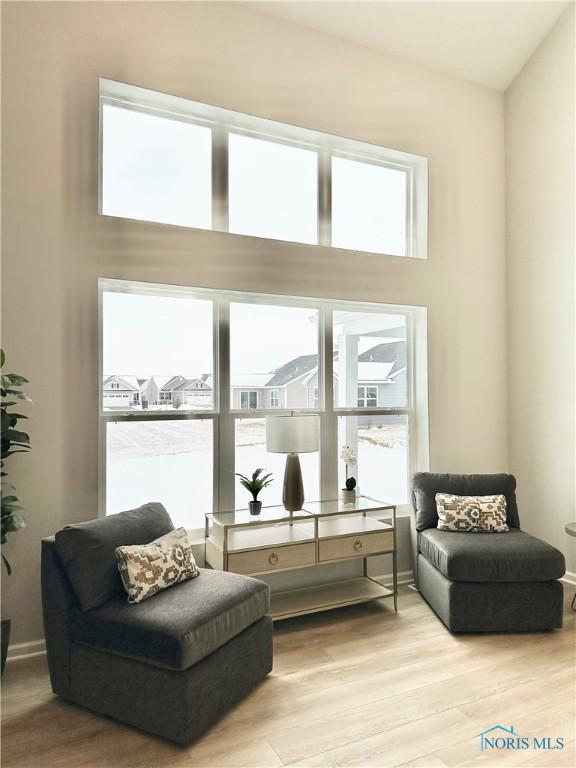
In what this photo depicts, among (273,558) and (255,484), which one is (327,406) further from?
(273,558)

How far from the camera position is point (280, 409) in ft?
11.8

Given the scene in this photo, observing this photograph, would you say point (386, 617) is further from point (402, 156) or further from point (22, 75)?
point (22, 75)

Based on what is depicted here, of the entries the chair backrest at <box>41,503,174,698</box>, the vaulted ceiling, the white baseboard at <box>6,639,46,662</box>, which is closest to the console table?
the chair backrest at <box>41,503,174,698</box>

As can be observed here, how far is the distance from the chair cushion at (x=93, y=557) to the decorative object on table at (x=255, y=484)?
2.76 feet

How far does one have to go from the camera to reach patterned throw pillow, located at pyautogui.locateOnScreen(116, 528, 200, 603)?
7.48 feet

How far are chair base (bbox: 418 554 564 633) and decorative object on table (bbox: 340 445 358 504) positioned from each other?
34.3 inches

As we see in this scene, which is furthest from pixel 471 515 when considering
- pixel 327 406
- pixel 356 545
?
pixel 327 406

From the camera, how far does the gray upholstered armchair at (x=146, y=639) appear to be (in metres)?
2.03

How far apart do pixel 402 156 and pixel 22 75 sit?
2618mm

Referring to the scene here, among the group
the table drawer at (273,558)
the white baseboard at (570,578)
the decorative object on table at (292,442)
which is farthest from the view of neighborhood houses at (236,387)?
the white baseboard at (570,578)

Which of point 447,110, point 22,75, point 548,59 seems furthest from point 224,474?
point 548,59

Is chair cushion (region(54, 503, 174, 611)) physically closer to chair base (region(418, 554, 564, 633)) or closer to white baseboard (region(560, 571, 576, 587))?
chair base (region(418, 554, 564, 633))

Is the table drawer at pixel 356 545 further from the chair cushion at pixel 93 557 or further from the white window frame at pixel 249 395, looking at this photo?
the chair cushion at pixel 93 557

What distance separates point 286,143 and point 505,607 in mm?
3344
